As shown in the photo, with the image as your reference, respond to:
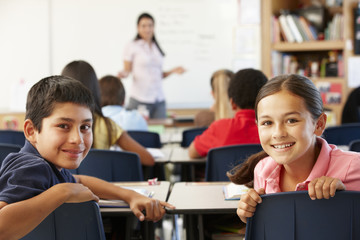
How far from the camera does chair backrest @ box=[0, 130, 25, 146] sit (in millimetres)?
3396

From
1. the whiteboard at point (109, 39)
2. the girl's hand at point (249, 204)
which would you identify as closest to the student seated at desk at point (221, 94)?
the girl's hand at point (249, 204)

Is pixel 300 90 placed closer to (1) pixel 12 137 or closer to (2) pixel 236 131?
(2) pixel 236 131

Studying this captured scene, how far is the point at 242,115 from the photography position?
2838 millimetres

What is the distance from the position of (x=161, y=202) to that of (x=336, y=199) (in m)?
0.70

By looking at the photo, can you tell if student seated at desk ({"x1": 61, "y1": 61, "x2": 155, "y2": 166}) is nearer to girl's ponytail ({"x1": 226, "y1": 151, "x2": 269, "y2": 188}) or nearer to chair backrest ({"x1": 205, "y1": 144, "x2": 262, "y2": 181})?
chair backrest ({"x1": 205, "y1": 144, "x2": 262, "y2": 181})

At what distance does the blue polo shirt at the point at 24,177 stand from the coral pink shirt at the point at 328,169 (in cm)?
73

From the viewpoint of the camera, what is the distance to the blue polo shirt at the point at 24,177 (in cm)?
136

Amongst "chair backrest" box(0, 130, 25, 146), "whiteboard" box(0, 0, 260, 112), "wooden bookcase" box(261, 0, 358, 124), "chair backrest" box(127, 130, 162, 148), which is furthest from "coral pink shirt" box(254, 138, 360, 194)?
"whiteboard" box(0, 0, 260, 112)

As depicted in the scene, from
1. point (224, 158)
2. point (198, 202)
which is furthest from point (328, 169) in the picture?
point (224, 158)

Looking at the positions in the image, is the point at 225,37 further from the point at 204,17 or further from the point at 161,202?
the point at 161,202

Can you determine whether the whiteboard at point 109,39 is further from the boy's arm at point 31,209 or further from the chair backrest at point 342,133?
the boy's arm at point 31,209

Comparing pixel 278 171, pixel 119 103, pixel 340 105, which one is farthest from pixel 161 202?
pixel 340 105

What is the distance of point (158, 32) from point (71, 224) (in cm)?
553

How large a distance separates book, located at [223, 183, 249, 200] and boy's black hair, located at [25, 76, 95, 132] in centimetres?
68
